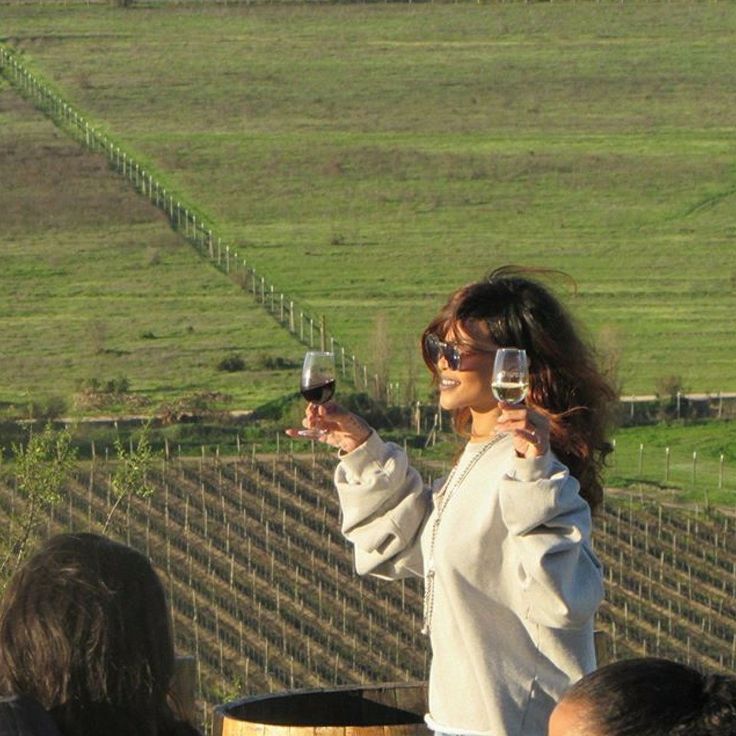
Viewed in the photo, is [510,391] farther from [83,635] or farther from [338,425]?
[83,635]

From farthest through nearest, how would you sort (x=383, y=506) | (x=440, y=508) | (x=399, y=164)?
(x=399, y=164) → (x=383, y=506) → (x=440, y=508)

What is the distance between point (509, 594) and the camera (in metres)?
2.99

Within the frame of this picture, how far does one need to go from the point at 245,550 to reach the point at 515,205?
29.6 metres

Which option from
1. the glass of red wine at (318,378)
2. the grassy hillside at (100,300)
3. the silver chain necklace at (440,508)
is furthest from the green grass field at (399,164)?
the silver chain necklace at (440,508)

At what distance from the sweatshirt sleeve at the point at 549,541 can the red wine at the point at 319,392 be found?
0.63 metres

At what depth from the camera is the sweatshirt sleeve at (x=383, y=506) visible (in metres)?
3.25

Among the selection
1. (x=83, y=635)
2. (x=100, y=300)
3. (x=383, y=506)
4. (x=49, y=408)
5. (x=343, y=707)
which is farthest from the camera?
(x=100, y=300)

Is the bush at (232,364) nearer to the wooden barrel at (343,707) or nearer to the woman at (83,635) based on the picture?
the wooden barrel at (343,707)

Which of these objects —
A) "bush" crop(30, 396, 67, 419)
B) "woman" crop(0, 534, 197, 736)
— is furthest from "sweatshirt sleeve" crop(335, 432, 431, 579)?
"bush" crop(30, 396, 67, 419)

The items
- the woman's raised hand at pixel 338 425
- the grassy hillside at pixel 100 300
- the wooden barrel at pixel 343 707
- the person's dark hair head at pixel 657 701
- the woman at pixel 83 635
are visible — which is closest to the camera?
the person's dark hair head at pixel 657 701

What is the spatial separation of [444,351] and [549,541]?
1.36 feet

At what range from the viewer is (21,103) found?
55.7 metres

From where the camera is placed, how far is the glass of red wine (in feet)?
11.6

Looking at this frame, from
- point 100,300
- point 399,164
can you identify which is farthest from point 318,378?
point 399,164
